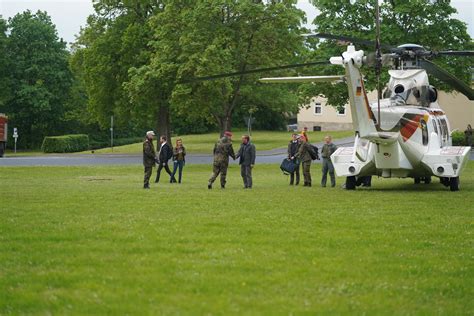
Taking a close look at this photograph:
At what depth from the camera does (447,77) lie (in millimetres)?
25125

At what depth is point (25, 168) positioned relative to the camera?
44.0m

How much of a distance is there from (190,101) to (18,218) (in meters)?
28.3

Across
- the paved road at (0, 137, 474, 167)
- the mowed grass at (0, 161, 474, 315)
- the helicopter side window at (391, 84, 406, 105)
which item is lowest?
the mowed grass at (0, 161, 474, 315)

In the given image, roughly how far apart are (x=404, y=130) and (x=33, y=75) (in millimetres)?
65433

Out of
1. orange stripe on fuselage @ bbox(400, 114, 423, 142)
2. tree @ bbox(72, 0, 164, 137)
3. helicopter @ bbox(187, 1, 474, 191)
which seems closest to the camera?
helicopter @ bbox(187, 1, 474, 191)

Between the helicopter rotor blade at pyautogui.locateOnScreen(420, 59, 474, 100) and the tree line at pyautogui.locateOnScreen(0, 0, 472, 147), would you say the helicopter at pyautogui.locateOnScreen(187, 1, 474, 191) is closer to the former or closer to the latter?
the helicopter rotor blade at pyautogui.locateOnScreen(420, 59, 474, 100)

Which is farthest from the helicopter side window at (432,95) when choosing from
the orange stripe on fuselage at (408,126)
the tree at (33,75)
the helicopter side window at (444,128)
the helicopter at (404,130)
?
the tree at (33,75)

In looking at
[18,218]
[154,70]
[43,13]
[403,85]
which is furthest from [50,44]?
[18,218]

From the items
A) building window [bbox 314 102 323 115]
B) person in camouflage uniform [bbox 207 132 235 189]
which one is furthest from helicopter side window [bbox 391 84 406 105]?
building window [bbox 314 102 323 115]

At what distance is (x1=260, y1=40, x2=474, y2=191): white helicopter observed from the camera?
2505 cm

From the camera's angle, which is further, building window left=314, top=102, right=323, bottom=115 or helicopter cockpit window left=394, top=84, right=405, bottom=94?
building window left=314, top=102, right=323, bottom=115

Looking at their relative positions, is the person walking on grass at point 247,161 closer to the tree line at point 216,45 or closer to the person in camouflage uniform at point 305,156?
the person in camouflage uniform at point 305,156

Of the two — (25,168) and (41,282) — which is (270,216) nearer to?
(41,282)

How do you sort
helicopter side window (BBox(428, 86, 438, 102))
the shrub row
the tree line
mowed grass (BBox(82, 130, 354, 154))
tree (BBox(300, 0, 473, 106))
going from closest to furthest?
1. helicopter side window (BBox(428, 86, 438, 102))
2. the tree line
3. tree (BBox(300, 0, 473, 106))
4. mowed grass (BBox(82, 130, 354, 154))
5. the shrub row
